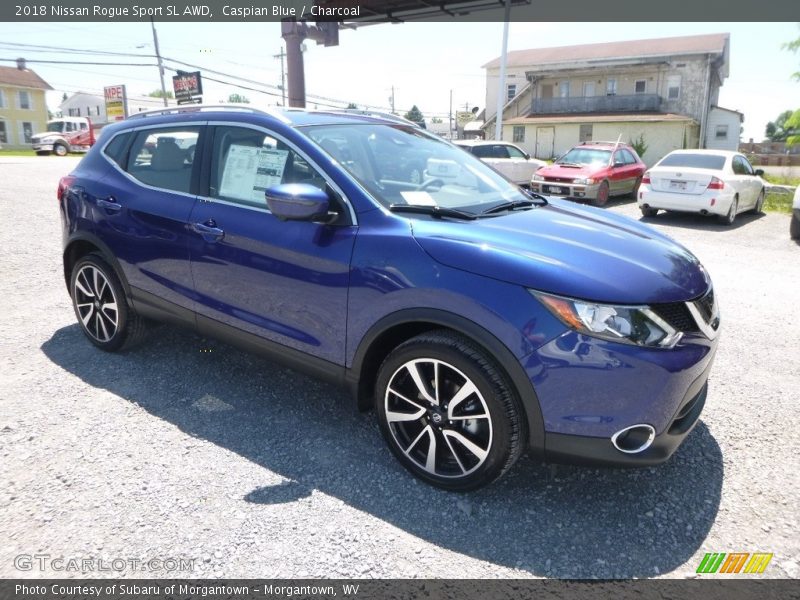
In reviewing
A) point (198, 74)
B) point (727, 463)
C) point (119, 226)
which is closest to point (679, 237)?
point (727, 463)

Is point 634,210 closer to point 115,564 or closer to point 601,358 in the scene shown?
point 601,358

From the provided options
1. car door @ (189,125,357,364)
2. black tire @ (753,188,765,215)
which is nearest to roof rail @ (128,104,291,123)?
car door @ (189,125,357,364)

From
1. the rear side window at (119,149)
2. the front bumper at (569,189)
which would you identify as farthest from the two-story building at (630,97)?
the rear side window at (119,149)

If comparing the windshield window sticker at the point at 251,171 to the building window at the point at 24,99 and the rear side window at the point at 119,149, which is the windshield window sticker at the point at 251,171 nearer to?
the rear side window at the point at 119,149

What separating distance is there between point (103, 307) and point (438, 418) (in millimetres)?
2899

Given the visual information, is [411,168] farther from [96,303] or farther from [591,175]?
[591,175]

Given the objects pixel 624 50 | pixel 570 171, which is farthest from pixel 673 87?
pixel 570 171

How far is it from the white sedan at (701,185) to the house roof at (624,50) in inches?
1143

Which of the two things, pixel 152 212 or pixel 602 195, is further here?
pixel 602 195

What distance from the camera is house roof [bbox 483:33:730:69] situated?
3641 cm

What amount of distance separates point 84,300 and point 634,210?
1284cm

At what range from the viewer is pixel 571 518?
8.65ft

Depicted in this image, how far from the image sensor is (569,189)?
13.5 metres

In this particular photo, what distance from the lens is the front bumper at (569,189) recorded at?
43.7ft
